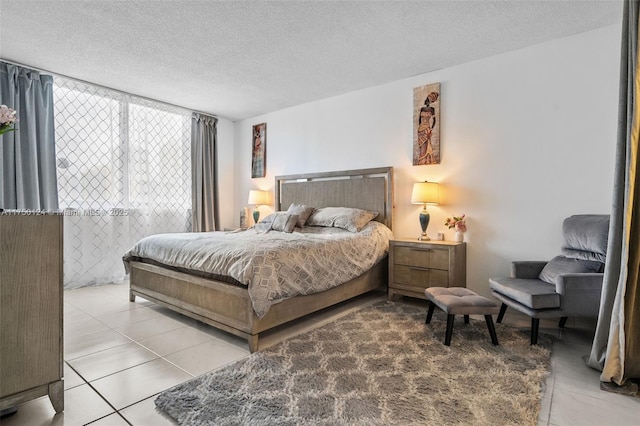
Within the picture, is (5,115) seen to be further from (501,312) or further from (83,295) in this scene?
(501,312)

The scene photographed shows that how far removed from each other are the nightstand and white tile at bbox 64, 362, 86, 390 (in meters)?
2.79

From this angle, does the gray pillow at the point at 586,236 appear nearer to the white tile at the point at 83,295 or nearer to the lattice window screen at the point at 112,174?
the white tile at the point at 83,295

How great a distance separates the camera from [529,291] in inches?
96.3

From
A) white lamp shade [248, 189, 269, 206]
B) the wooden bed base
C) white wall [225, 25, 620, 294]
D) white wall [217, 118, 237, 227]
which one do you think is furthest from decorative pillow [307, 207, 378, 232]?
white wall [217, 118, 237, 227]

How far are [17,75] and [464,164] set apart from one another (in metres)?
5.00

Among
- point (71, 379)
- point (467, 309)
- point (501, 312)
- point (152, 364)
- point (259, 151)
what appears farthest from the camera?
point (259, 151)

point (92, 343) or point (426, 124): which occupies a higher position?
point (426, 124)

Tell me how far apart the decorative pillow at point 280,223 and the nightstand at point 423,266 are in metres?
1.23

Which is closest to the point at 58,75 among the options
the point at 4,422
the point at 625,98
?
the point at 4,422

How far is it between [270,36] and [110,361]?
114 inches

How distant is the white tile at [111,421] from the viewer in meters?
1.56

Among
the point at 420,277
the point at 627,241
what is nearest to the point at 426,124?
the point at 420,277

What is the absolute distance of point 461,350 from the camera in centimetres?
235

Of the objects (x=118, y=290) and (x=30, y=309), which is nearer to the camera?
(x=30, y=309)
